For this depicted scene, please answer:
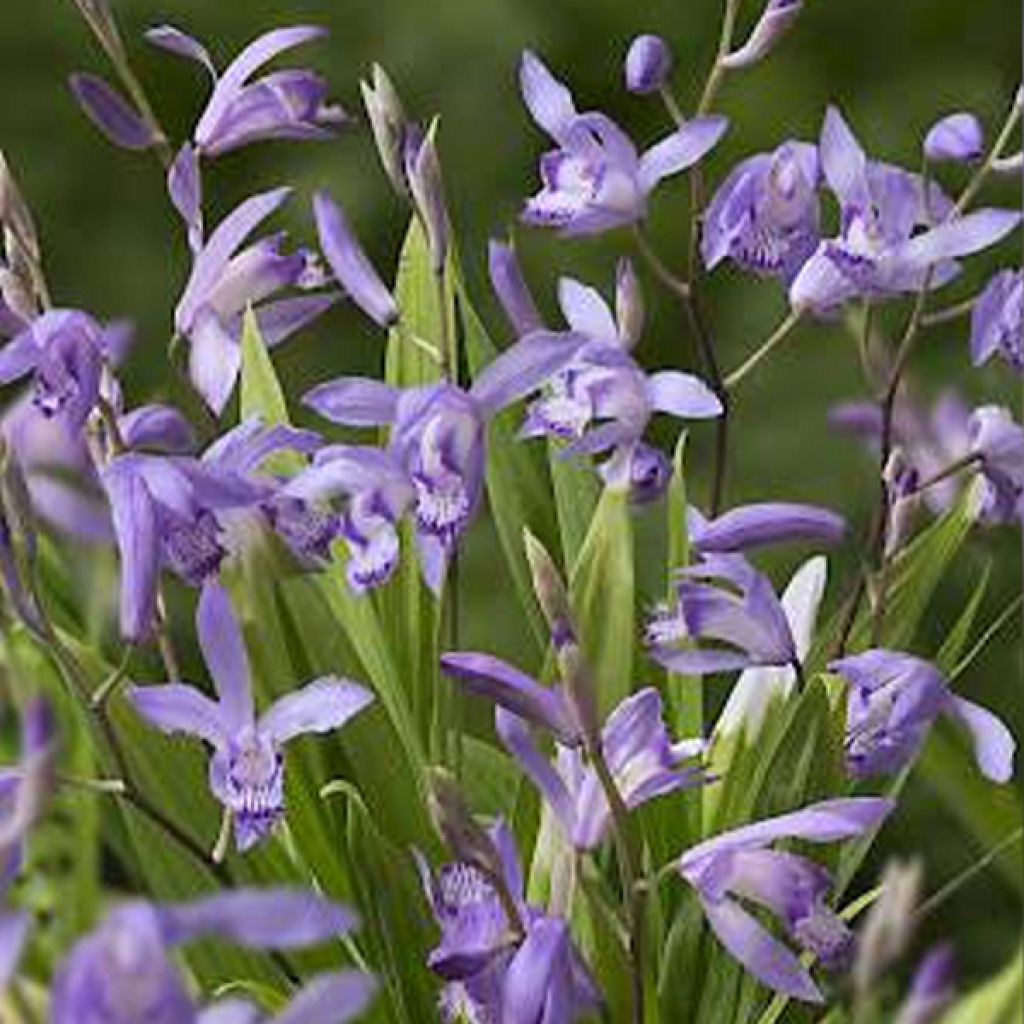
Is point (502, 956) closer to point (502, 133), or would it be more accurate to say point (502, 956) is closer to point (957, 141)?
point (957, 141)

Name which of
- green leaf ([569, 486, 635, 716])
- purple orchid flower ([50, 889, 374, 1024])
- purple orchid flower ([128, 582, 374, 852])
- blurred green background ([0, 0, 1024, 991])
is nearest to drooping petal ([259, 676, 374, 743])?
purple orchid flower ([128, 582, 374, 852])

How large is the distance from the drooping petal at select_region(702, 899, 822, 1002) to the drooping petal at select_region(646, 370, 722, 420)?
14 centimetres

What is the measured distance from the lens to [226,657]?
2.08 feet

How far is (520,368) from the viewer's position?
640 millimetres

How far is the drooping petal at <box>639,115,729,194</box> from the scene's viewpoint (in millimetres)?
708

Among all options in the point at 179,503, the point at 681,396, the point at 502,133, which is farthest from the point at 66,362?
the point at 502,133

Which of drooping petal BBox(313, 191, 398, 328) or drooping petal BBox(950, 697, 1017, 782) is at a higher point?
drooping petal BBox(313, 191, 398, 328)

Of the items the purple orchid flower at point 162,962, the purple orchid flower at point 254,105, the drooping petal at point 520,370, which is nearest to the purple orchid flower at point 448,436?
the drooping petal at point 520,370

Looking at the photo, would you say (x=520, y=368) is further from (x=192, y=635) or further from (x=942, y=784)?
(x=192, y=635)

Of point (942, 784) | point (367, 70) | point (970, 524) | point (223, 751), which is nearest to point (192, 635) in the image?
point (367, 70)

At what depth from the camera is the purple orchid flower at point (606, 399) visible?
2.22ft

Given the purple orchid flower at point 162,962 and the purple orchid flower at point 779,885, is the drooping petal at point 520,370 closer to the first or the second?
the purple orchid flower at point 779,885

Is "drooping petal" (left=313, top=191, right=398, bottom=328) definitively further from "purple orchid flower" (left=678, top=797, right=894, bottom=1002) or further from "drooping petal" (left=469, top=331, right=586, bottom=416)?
"purple orchid flower" (left=678, top=797, right=894, bottom=1002)

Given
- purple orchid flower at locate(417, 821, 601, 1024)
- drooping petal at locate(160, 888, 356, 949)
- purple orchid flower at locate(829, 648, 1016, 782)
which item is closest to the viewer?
drooping petal at locate(160, 888, 356, 949)
